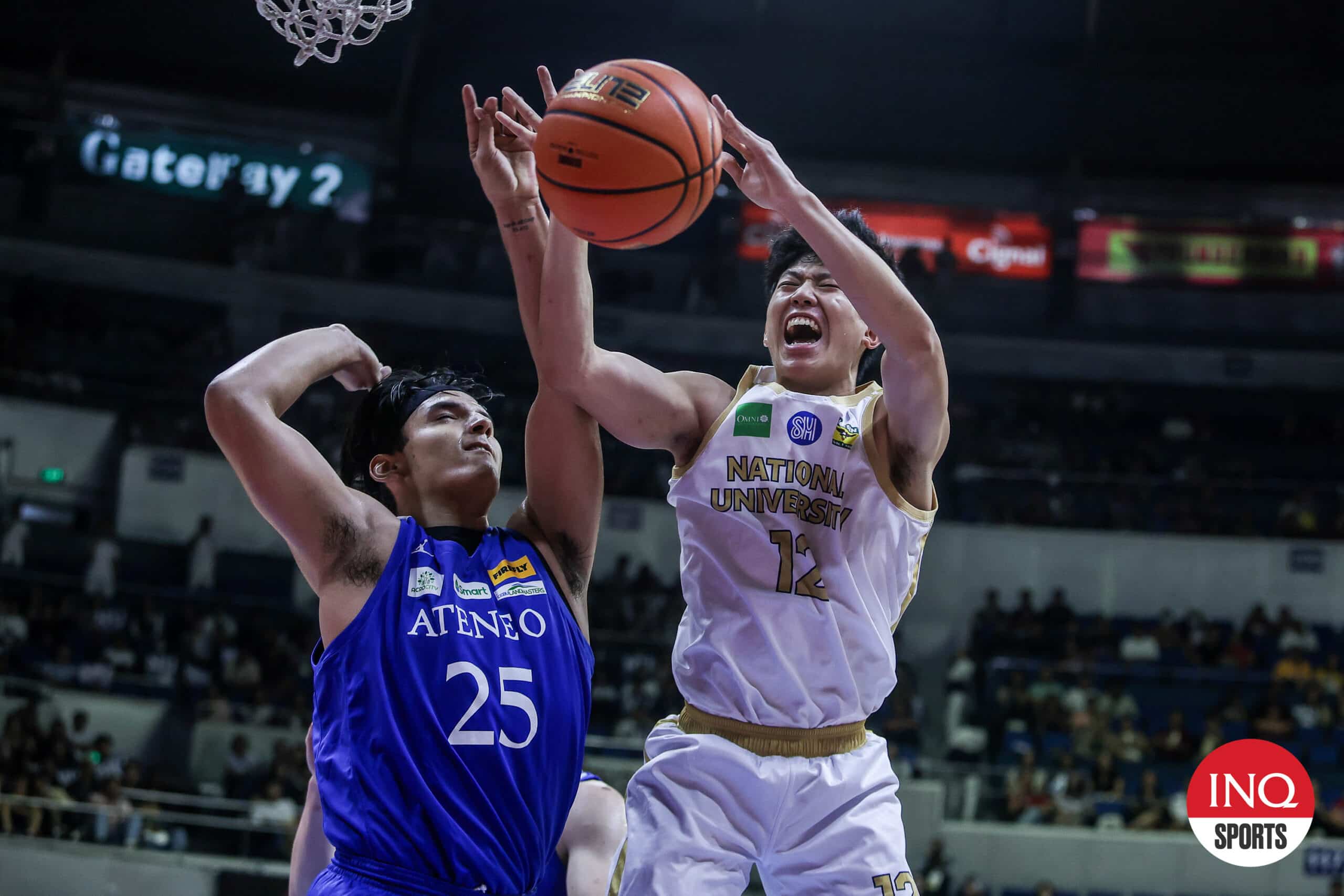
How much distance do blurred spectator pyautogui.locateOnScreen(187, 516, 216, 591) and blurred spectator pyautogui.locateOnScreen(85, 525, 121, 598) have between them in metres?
0.93

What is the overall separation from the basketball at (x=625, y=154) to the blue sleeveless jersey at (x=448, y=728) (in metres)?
0.95

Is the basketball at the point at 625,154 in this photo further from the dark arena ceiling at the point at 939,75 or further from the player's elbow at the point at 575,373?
the dark arena ceiling at the point at 939,75

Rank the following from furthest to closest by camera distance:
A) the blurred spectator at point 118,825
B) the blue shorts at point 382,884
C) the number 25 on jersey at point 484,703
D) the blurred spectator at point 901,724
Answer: the blurred spectator at point 901,724, the blurred spectator at point 118,825, the number 25 on jersey at point 484,703, the blue shorts at point 382,884

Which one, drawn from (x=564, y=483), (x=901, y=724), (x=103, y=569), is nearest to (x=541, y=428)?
(x=564, y=483)

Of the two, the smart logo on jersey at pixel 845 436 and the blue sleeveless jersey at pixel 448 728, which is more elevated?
the smart logo on jersey at pixel 845 436

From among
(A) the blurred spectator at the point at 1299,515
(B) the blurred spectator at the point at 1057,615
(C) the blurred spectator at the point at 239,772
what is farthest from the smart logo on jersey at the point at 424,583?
(A) the blurred spectator at the point at 1299,515

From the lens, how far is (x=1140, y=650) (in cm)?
1630

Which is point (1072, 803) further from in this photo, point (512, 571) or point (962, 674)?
point (512, 571)

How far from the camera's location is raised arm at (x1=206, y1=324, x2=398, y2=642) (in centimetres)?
319

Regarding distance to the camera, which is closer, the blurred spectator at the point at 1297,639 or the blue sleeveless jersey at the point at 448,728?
the blue sleeveless jersey at the point at 448,728

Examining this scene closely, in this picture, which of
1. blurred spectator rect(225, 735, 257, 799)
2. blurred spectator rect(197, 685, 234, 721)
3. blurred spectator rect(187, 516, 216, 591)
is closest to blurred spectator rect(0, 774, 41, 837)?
blurred spectator rect(225, 735, 257, 799)

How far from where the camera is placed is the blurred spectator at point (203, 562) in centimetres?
1677

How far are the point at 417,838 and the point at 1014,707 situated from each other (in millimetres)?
12585

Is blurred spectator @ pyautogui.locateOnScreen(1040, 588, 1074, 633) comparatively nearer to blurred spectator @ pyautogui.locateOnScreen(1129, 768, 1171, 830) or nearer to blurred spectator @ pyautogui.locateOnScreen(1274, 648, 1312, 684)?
blurred spectator @ pyautogui.locateOnScreen(1274, 648, 1312, 684)
